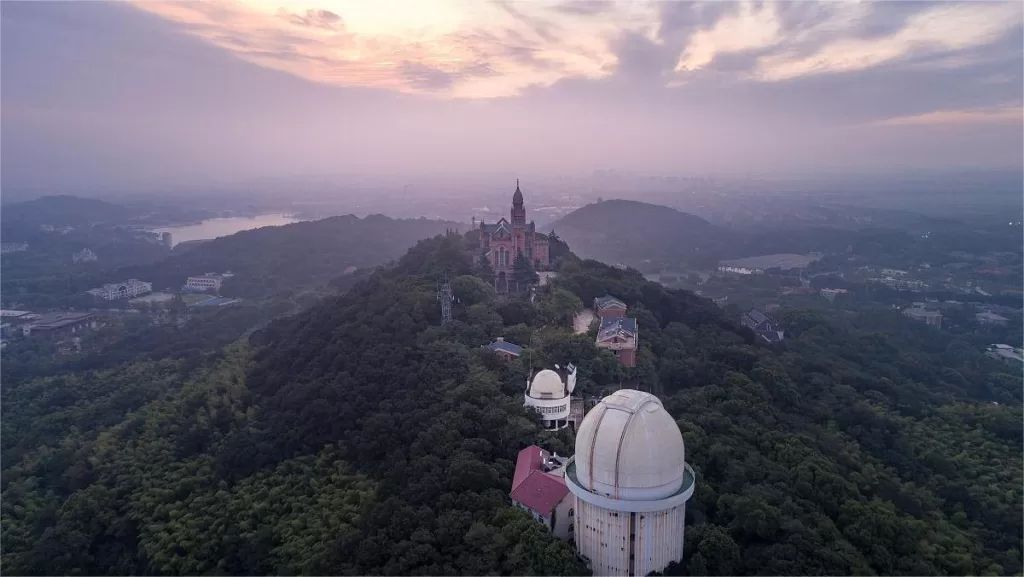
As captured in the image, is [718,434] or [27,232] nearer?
[718,434]

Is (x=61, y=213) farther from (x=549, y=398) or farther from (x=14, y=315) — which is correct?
(x=549, y=398)

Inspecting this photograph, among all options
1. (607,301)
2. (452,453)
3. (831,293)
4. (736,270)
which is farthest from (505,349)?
(736,270)

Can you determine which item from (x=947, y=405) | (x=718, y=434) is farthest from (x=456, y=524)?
(x=947, y=405)

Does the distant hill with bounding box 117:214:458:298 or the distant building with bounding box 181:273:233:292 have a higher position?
the distant hill with bounding box 117:214:458:298

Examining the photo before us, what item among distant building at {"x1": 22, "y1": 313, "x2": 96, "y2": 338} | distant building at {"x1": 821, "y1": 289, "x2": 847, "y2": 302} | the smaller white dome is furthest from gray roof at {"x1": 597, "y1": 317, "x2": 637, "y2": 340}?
distant building at {"x1": 22, "y1": 313, "x2": 96, "y2": 338}

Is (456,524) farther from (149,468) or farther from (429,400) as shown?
(149,468)

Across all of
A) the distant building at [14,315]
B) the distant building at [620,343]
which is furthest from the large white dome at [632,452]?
the distant building at [14,315]

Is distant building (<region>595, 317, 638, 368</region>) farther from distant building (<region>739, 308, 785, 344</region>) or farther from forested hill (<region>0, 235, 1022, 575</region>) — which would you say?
distant building (<region>739, 308, 785, 344</region>)
